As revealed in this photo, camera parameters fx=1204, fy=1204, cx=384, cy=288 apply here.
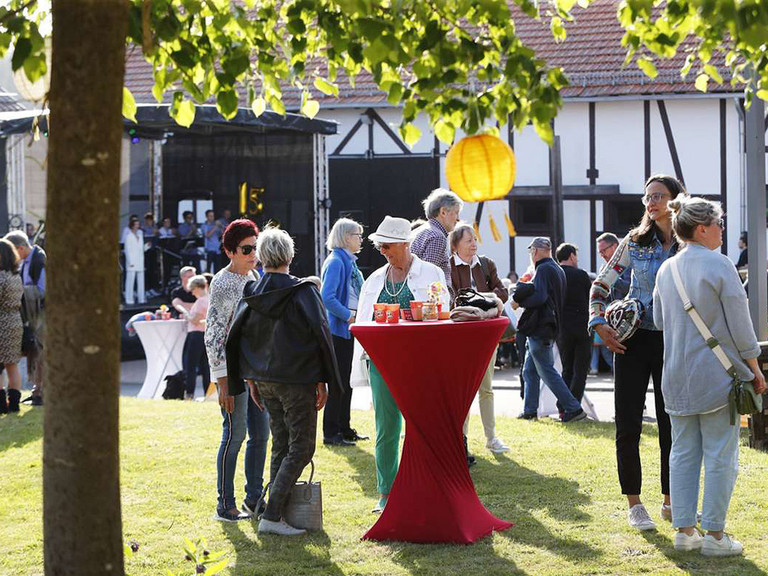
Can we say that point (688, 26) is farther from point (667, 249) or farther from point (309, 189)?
point (309, 189)

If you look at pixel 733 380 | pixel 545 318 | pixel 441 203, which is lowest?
pixel 733 380

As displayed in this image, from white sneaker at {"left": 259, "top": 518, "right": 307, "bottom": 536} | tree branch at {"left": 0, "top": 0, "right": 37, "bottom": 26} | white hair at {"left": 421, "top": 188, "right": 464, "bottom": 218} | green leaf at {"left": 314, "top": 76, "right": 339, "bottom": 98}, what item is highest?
tree branch at {"left": 0, "top": 0, "right": 37, "bottom": 26}

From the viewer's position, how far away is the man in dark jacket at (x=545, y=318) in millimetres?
10836

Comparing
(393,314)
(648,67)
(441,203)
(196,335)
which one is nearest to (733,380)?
(648,67)

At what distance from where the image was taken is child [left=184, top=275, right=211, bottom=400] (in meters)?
13.1

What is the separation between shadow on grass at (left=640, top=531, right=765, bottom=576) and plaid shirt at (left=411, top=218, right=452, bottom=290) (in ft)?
8.66

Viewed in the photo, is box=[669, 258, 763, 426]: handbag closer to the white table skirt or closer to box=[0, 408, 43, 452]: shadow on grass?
box=[0, 408, 43, 452]: shadow on grass

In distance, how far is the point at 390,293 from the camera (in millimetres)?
6824

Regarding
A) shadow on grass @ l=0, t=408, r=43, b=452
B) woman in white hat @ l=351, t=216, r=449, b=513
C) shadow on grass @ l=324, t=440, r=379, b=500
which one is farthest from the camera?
shadow on grass @ l=0, t=408, r=43, b=452

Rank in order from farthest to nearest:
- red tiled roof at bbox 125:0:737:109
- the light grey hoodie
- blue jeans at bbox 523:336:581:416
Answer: red tiled roof at bbox 125:0:737:109
blue jeans at bbox 523:336:581:416
the light grey hoodie

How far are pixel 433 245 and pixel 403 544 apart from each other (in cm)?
241

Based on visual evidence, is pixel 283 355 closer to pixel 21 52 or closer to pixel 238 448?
pixel 238 448

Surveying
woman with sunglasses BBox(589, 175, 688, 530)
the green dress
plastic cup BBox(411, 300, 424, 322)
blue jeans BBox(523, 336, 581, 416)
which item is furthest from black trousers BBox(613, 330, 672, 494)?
blue jeans BBox(523, 336, 581, 416)

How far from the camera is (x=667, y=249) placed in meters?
6.14
